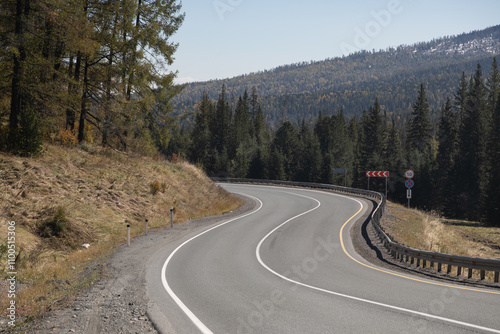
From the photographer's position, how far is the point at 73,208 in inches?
741

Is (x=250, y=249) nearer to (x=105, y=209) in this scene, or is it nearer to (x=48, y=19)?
(x=105, y=209)

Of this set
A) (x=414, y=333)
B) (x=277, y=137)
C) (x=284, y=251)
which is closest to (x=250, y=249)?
(x=284, y=251)

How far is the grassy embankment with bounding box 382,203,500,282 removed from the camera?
22031 mm

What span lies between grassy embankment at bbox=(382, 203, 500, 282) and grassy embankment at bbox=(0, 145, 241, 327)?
45.1ft

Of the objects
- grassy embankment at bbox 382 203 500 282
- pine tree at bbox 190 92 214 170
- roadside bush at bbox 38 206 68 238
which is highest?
pine tree at bbox 190 92 214 170

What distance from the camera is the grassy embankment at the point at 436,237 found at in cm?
2203

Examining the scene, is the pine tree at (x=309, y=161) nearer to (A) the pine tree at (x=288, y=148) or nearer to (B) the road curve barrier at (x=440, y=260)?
(A) the pine tree at (x=288, y=148)

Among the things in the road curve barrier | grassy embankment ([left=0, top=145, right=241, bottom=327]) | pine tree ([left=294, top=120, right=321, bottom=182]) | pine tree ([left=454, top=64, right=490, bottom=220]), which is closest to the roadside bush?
grassy embankment ([left=0, top=145, right=241, bottom=327])

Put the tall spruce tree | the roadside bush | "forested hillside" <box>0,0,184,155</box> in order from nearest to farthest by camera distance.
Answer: the roadside bush → "forested hillside" <box>0,0,184,155</box> → the tall spruce tree

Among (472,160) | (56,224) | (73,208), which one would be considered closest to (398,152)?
(472,160)

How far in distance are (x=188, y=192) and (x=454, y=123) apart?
6314 centimetres

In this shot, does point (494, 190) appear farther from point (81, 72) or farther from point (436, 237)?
point (81, 72)

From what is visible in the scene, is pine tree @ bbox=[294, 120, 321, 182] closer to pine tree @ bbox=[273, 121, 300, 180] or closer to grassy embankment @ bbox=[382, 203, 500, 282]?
pine tree @ bbox=[273, 121, 300, 180]

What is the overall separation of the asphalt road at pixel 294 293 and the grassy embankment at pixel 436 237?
5779 mm
